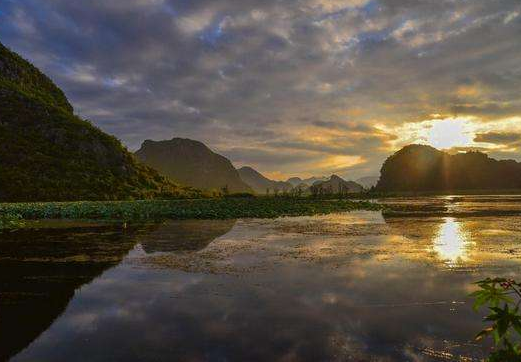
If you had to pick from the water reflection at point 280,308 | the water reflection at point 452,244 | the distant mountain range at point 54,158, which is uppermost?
the distant mountain range at point 54,158

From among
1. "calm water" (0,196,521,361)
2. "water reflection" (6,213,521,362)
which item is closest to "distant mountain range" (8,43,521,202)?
"calm water" (0,196,521,361)

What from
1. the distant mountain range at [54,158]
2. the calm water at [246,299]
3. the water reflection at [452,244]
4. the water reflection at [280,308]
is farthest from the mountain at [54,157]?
the water reflection at [452,244]

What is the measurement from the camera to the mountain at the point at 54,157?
9081 cm

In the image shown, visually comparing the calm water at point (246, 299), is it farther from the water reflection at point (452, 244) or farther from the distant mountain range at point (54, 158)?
the distant mountain range at point (54, 158)

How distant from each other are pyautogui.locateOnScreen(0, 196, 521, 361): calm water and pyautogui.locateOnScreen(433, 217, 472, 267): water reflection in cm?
11

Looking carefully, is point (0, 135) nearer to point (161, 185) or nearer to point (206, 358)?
point (161, 185)

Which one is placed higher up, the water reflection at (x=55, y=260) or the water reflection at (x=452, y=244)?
the water reflection at (x=452, y=244)

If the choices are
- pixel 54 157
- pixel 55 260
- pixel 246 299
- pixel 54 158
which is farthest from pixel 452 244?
pixel 54 157

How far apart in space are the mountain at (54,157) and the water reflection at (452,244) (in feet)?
248

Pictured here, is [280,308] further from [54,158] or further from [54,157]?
[54,157]

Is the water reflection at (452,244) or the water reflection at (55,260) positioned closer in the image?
the water reflection at (55,260)

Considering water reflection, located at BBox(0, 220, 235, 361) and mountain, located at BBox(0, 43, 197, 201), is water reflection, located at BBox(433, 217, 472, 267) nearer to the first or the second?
water reflection, located at BBox(0, 220, 235, 361)

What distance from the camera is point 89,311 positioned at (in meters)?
14.0

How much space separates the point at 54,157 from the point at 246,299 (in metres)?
104
